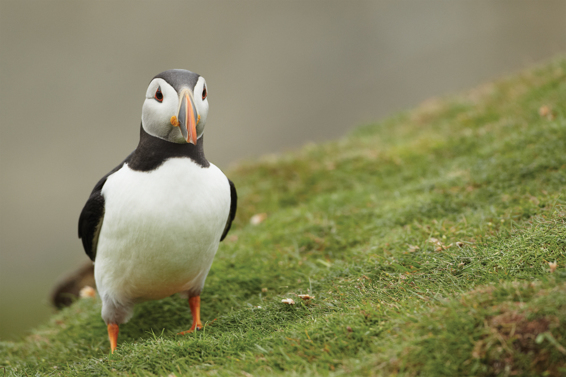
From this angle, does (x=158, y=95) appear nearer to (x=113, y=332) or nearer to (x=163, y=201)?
(x=163, y=201)

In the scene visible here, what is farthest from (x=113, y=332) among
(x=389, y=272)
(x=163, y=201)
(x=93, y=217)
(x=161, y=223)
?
(x=389, y=272)

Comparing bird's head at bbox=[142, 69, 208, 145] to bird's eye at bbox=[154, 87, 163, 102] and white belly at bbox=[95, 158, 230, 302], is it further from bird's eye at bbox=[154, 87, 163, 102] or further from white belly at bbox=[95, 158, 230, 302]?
white belly at bbox=[95, 158, 230, 302]

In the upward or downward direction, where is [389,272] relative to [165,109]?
downward

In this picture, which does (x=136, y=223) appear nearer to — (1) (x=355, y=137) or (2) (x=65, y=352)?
(2) (x=65, y=352)

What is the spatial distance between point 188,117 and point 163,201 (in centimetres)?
58

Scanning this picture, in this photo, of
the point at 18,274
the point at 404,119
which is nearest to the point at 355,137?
the point at 404,119

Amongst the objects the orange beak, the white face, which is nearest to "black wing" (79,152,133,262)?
the white face

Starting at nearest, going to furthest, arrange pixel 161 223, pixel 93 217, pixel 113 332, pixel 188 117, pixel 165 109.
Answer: pixel 188 117 → pixel 165 109 → pixel 161 223 → pixel 93 217 → pixel 113 332

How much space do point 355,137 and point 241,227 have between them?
3403mm

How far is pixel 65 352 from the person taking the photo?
3861 mm

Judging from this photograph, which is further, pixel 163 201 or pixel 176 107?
pixel 163 201

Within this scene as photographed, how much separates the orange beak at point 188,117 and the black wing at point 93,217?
2.46 ft

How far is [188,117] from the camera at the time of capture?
2.80m

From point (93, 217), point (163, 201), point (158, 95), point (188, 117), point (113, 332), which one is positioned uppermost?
point (158, 95)
